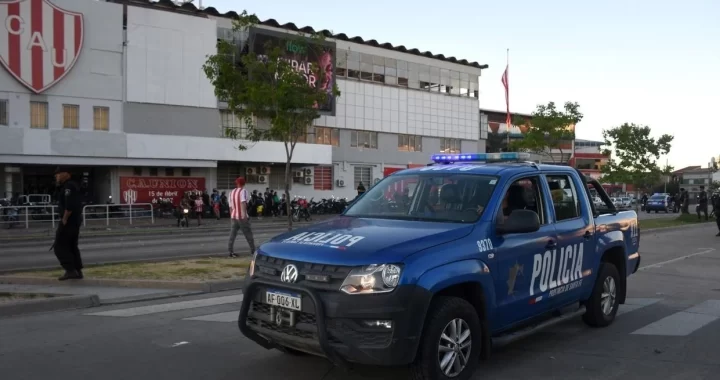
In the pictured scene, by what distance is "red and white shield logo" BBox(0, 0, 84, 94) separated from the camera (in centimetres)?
3131

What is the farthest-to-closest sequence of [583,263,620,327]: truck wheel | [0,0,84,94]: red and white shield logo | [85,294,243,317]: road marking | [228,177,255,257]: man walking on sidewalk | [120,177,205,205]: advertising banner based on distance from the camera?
[120,177,205,205]: advertising banner < [0,0,84,94]: red and white shield logo < [228,177,255,257]: man walking on sidewalk < [85,294,243,317]: road marking < [583,263,620,327]: truck wheel

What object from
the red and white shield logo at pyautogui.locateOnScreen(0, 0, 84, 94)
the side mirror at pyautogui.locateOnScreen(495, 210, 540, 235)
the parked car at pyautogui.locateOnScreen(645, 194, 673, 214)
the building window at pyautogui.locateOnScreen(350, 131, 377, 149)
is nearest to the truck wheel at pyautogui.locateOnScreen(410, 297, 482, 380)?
the side mirror at pyautogui.locateOnScreen(495, 210, 540, 235)

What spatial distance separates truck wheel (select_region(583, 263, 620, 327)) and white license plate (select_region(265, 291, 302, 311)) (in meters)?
3.90

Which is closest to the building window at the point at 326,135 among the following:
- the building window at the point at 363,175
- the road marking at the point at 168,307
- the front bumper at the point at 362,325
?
the building window at the point at 363,175

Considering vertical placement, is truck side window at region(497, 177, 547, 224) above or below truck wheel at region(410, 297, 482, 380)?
above

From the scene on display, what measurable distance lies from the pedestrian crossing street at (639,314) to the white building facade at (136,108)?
1050 inches

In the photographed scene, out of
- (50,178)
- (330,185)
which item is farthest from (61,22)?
(330,185)

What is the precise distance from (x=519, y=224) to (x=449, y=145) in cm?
4969

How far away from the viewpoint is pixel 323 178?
47.0 m

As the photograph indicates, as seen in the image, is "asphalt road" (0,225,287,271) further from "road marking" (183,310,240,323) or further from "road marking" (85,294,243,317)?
"road marking" (183,310,240,323)

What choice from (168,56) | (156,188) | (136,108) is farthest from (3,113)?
(168,56)

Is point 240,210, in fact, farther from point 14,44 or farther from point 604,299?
point 14,44

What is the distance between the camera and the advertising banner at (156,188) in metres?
36.2

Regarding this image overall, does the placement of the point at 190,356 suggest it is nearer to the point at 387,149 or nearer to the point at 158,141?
the point at 158,141
